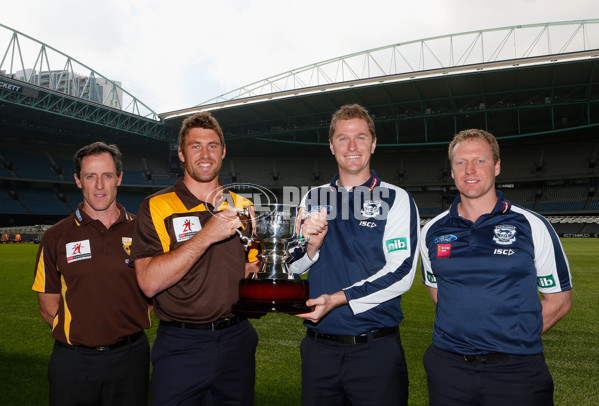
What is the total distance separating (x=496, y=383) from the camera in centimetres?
214

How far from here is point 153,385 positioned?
7.26ft

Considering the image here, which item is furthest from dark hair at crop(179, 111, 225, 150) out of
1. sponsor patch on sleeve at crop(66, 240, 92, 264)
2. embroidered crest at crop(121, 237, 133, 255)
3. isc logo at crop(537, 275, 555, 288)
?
isc logo at crop(537, 275, 555, 288)

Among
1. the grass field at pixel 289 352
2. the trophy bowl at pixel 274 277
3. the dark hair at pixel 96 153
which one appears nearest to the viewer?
the trophy bowl at pixel 274 277

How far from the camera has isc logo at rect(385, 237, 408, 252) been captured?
2270mm

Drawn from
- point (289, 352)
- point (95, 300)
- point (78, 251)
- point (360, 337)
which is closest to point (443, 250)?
point (360, 337)

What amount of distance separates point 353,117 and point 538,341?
1.59 metres

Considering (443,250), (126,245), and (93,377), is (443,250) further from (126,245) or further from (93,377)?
(93,377)

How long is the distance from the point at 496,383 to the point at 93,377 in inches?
88.7

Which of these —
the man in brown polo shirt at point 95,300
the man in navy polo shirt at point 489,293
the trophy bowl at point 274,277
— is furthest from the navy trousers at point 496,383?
the man in brown polo shirt at point 95,300

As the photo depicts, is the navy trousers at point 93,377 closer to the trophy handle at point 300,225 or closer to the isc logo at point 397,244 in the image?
the trophy handle at point 300,225

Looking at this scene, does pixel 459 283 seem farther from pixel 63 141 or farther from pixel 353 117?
pixel 63 141

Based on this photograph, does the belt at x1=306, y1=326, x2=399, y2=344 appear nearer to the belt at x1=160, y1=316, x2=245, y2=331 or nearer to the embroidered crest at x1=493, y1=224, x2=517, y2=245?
the belt at x1=160, y1=316, x2=245, y2=331

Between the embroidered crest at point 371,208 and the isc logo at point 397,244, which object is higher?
the embroidered crest at point 371,208

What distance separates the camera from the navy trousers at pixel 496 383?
2.12 m
